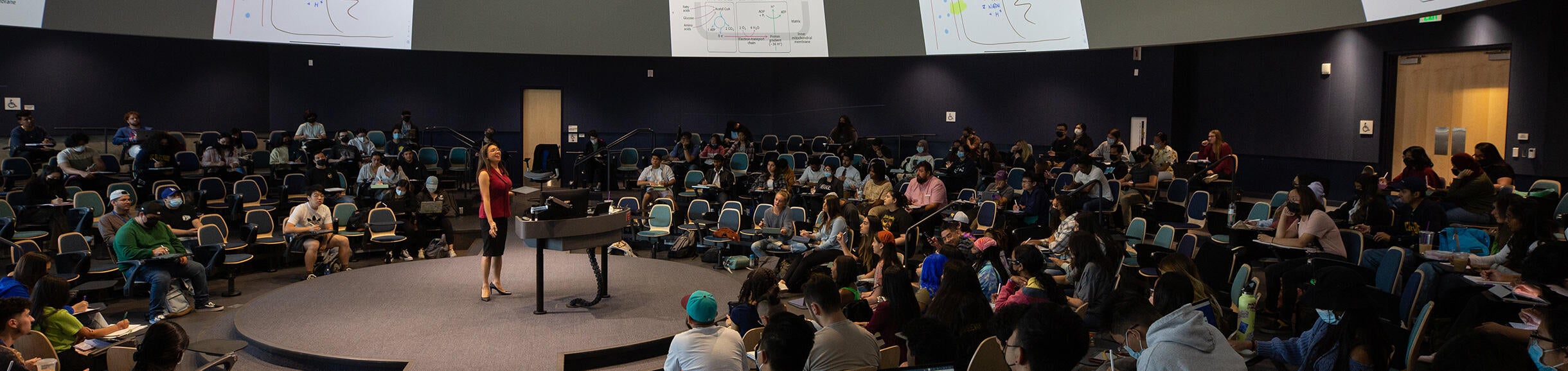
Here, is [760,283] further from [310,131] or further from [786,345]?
[310,131]

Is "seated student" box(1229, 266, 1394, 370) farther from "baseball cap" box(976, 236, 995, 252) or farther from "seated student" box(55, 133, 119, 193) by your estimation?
"seated student" box(55, 133, 119, 193)

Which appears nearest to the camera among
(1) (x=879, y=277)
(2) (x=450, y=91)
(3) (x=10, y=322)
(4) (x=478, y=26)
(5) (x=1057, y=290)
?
(3) (x=10, y=322)

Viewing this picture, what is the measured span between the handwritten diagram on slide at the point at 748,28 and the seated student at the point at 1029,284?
8.22m

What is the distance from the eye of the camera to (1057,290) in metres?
5.65

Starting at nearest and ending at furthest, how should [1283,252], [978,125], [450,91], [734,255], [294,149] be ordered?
[1283,252], [734,255], [294,149], [978,125], [450,91]

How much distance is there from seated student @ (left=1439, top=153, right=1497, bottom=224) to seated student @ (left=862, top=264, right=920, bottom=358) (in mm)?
5885

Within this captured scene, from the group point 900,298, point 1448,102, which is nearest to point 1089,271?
point 900,298

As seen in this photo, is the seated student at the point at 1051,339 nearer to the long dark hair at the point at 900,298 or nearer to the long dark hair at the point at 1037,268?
the long dark hair at the point at 900,298

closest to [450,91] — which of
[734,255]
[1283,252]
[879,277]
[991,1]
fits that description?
[734,255]

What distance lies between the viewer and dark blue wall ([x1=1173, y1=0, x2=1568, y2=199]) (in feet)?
32.8

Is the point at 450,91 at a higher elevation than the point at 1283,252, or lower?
higher

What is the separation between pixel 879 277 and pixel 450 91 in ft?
41.6

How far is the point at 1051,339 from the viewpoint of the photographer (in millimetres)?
3602

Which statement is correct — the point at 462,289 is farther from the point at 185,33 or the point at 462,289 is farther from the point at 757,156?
the point at 757,156
